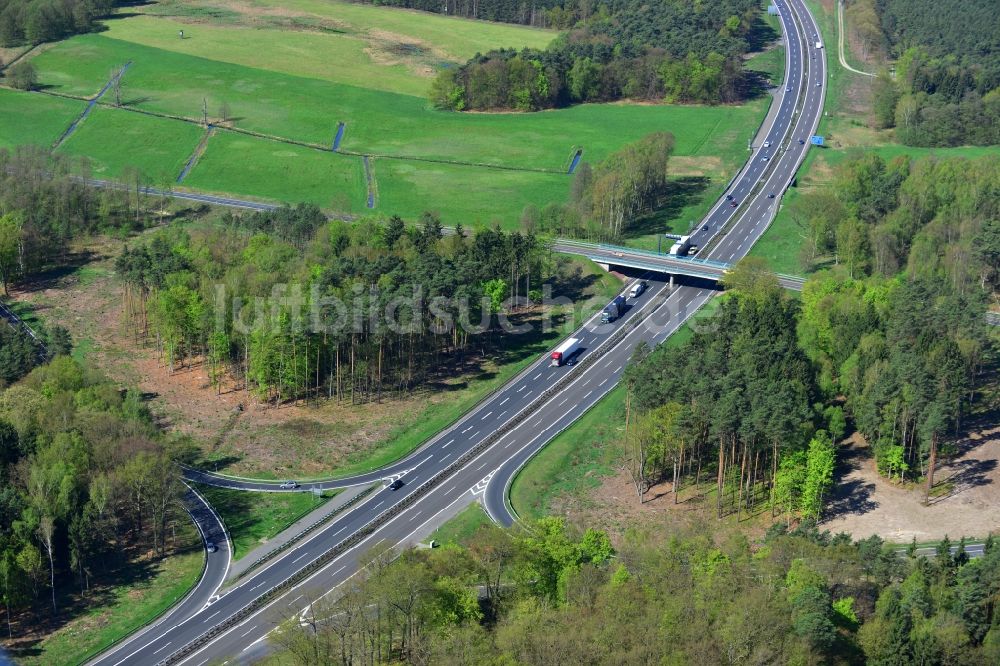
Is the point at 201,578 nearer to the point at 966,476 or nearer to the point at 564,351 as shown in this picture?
the point at 564,351

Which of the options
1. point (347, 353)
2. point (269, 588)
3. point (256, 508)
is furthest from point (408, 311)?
point (269, 588)

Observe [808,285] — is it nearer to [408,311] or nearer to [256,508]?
[408,311]

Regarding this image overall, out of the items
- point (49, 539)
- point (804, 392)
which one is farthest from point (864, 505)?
point (49, 539)

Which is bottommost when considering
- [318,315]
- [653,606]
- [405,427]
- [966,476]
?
[405,427]

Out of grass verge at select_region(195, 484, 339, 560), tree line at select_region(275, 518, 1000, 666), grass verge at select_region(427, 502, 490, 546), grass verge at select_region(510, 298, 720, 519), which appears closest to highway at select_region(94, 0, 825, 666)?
grass verge at select_region(427, 502, 490, 546)

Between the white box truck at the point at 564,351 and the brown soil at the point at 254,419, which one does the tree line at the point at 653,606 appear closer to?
the brown soil at the point at 254,419
